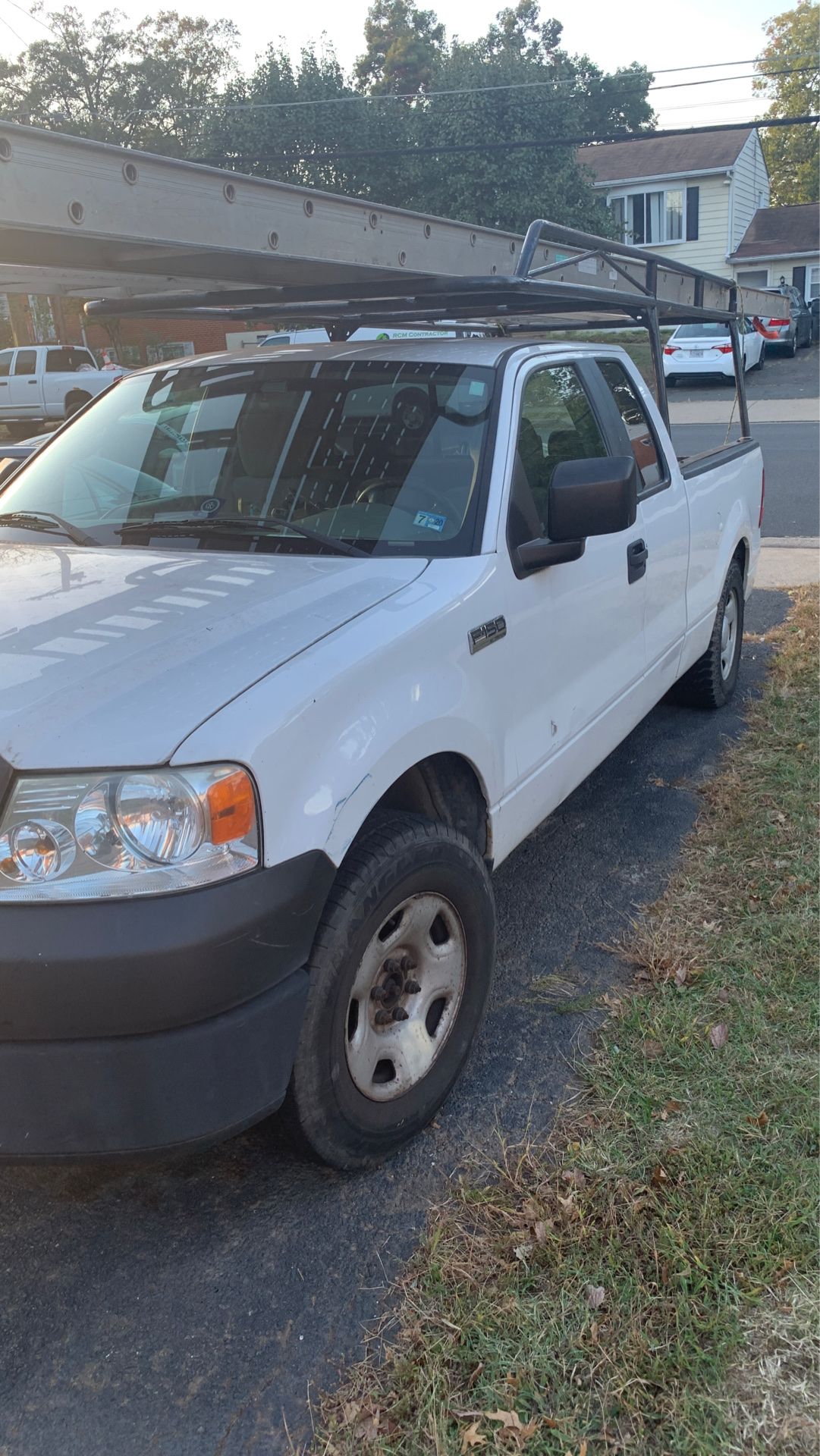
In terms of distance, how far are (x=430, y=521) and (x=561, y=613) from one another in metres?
0.55

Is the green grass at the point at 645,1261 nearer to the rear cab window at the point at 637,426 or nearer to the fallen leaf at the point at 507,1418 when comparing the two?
the fallen leaf at the point at 507,1418

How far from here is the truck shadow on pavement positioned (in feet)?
7.16

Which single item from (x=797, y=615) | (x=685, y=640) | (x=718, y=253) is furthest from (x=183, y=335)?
(x=685, y=640)

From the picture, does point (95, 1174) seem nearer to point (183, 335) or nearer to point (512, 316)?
point (512, 316)

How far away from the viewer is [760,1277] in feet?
7.74

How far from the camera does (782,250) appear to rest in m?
43.0

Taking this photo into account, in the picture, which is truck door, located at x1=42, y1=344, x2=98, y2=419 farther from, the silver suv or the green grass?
the green grass

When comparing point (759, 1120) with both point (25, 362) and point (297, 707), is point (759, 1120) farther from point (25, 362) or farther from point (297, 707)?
point (25, 362)

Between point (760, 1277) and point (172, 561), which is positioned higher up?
point (172, 561)

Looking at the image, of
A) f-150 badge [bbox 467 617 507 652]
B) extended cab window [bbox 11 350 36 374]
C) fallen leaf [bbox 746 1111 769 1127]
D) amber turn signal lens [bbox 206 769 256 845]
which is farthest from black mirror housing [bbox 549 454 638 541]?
extended cab window [bbox 11 350 36 374]

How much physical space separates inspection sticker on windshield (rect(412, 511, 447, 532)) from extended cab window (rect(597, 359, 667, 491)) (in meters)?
1.53

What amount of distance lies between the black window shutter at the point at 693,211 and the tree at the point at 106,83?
1708 cm

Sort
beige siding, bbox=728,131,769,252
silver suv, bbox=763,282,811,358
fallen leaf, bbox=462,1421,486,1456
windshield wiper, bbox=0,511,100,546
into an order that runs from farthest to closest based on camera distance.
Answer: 1. beige siding, bbox=728,131,769,252
2. silver suv, bbox=763,282,811,358
3. windshield wiper, bbox=0,511,100,546
4. fallen leaf, bbox=462,1421,486,1456

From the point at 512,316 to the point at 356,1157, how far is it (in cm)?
387
